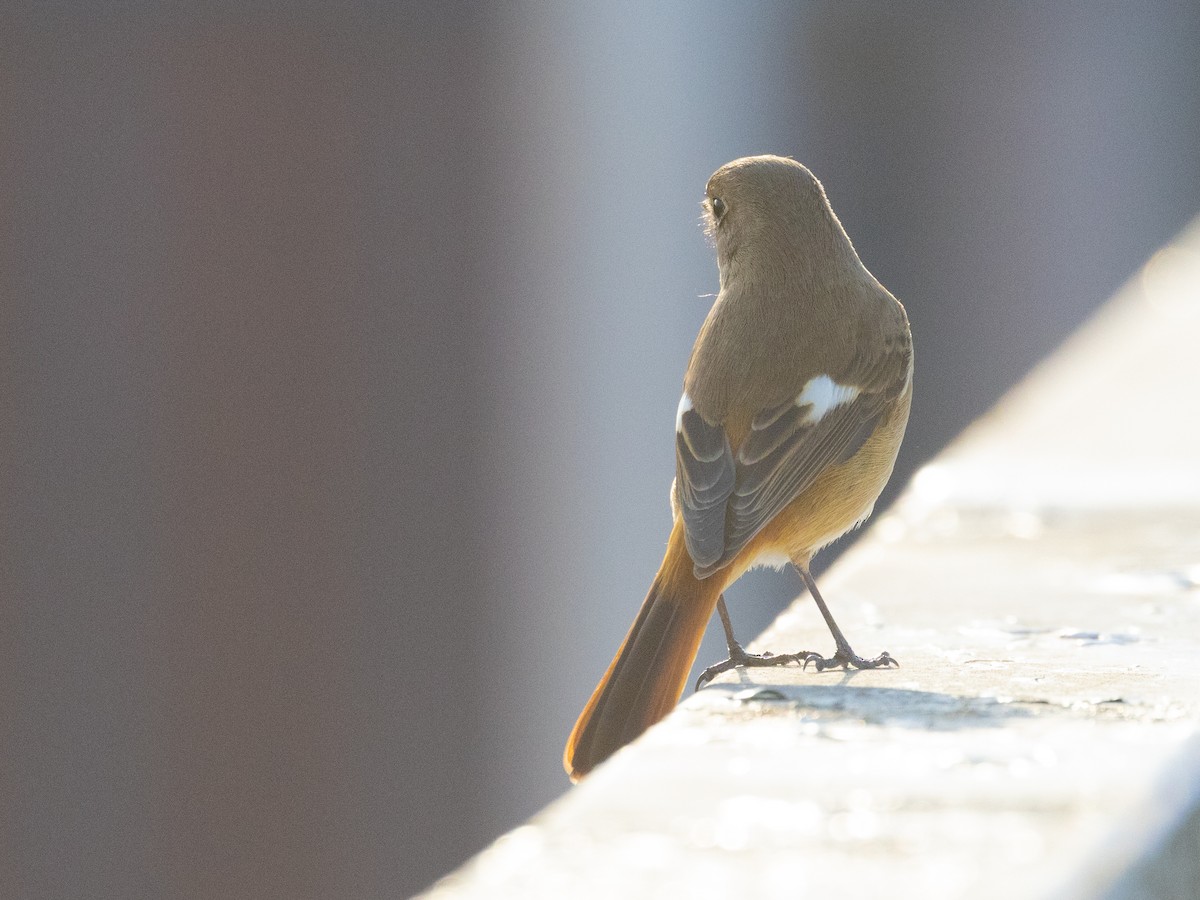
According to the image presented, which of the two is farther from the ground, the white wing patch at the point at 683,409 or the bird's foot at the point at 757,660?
the white wing patch at the point at 683,409

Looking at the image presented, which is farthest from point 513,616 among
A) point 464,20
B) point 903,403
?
point 903,403

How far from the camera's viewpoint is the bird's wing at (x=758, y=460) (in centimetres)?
313

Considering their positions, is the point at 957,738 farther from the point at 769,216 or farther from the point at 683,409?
the point at 769,216

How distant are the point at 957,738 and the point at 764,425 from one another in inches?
55.2

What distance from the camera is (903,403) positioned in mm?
3725

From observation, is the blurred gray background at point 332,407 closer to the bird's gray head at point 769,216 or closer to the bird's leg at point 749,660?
the bird's gray head at point 769,216

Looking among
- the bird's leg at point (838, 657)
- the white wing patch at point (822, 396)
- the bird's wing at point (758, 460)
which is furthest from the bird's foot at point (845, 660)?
the white wing patch at point (822, 396)

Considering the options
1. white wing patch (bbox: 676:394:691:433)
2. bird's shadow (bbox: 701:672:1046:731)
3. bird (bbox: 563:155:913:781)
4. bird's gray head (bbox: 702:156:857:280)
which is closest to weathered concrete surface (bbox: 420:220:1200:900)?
bird's shadow (bbox: 701:672:1046:731)

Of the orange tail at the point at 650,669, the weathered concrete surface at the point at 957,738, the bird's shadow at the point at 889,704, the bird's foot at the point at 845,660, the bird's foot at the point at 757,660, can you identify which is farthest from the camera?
the orange tail at the point at 650,669

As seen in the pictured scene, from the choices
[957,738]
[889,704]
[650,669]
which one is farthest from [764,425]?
[957,738]

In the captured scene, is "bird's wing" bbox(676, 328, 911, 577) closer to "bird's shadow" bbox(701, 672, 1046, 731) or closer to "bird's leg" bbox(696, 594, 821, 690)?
"bird's leg" bbox(696, 594, 821, 690)

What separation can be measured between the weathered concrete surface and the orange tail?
0.17m

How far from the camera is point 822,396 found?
3410 millimetres

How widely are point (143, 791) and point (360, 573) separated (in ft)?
5.35
